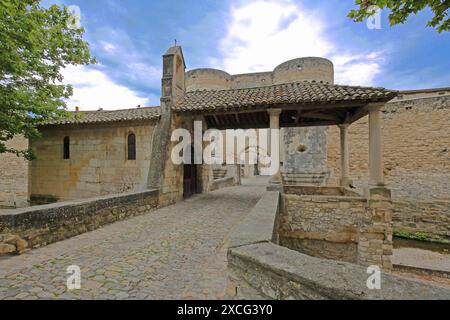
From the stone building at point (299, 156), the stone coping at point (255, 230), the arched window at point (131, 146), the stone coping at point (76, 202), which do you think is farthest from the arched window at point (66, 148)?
the stone coping at point (255, 230)

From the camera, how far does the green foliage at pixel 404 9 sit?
3447 millimetres

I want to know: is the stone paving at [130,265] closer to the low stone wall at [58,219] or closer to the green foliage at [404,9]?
the low stone wall at [58,219]

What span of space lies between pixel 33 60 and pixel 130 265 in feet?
22.1

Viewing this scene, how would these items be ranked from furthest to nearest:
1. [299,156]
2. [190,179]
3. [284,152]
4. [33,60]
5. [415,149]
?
[284,152] → [299,156] → [415,149] → [190,179] → [33,60]

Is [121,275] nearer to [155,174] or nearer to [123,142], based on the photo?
[155,174]

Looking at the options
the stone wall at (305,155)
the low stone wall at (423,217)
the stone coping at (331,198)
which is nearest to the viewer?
the stone coping at (331,198)

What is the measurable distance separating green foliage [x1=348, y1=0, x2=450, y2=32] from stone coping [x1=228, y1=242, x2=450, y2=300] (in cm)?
384

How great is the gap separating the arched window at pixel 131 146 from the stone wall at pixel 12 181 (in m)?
10.5

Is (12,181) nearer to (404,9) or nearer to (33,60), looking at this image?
(33,60)

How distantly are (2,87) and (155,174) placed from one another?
486 centimetres

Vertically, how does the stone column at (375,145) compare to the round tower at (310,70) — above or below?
below

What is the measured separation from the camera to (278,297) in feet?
6.49

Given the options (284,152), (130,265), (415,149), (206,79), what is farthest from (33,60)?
(206,79)

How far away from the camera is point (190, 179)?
11289 mm
